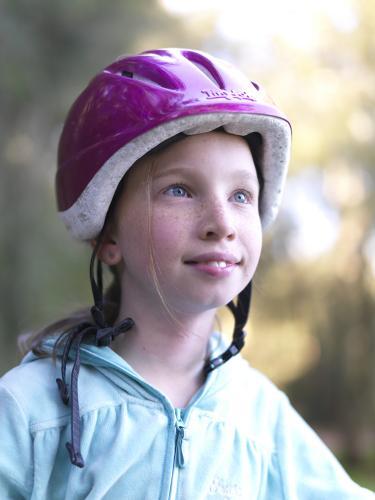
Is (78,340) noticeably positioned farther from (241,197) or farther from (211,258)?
(241,197)

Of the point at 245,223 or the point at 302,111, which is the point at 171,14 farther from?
the point at 245,223

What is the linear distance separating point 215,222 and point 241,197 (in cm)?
20

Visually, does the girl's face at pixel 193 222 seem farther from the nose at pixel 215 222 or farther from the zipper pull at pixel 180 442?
the zipper pull at pixel 180 442

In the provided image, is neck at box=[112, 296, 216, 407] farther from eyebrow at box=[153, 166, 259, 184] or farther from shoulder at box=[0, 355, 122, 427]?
eyebrow at box=[153, 166, 259, 184]

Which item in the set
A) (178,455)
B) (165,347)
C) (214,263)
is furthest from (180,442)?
(214,263)

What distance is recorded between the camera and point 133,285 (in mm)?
2281

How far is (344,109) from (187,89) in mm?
9440

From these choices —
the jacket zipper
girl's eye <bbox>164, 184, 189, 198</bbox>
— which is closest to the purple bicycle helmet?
girl's eye <bbox>164, 184, 189, 198</bbox>

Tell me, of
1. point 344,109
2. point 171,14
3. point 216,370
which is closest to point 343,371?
point 344,109

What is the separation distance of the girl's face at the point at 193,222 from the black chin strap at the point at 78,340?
0.57ft

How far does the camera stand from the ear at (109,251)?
2295 mm

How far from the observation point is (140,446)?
2041 mm

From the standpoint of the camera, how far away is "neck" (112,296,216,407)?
2.22 metres

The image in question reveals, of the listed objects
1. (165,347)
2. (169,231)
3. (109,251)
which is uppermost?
(169,231)
